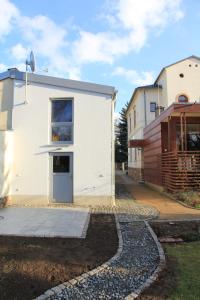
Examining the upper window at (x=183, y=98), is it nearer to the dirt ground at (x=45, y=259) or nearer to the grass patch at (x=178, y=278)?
the dirt ground at (x=45, y=259)

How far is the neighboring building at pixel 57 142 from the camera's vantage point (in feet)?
44.7

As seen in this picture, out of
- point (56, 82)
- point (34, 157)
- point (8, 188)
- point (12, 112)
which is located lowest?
point (8, 188)

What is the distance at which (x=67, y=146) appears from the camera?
13.9 m

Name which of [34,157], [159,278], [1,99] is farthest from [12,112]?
[159,278]

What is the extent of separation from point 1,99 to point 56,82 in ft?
7.94

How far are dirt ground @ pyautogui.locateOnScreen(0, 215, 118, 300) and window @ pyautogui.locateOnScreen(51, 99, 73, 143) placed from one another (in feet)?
18.8

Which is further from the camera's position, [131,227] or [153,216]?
[153,216]

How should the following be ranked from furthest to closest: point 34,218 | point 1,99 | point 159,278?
point 1,99 → point 34,218 → point 159,278

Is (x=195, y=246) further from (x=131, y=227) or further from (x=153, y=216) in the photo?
(x=153, y=216)

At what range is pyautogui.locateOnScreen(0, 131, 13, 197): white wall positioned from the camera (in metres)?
13.3

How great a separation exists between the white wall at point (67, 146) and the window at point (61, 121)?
0.24 m

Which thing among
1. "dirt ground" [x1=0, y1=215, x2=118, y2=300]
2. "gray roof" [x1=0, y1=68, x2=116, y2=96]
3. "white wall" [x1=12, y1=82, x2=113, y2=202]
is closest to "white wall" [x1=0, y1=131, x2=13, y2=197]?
"white wall" [x1=12, y1=82, x2=113, y2=202]

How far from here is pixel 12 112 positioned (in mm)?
14227

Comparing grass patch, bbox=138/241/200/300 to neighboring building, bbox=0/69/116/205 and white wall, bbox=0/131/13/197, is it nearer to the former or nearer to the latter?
neighboring building, bbox=0/69/116/205
